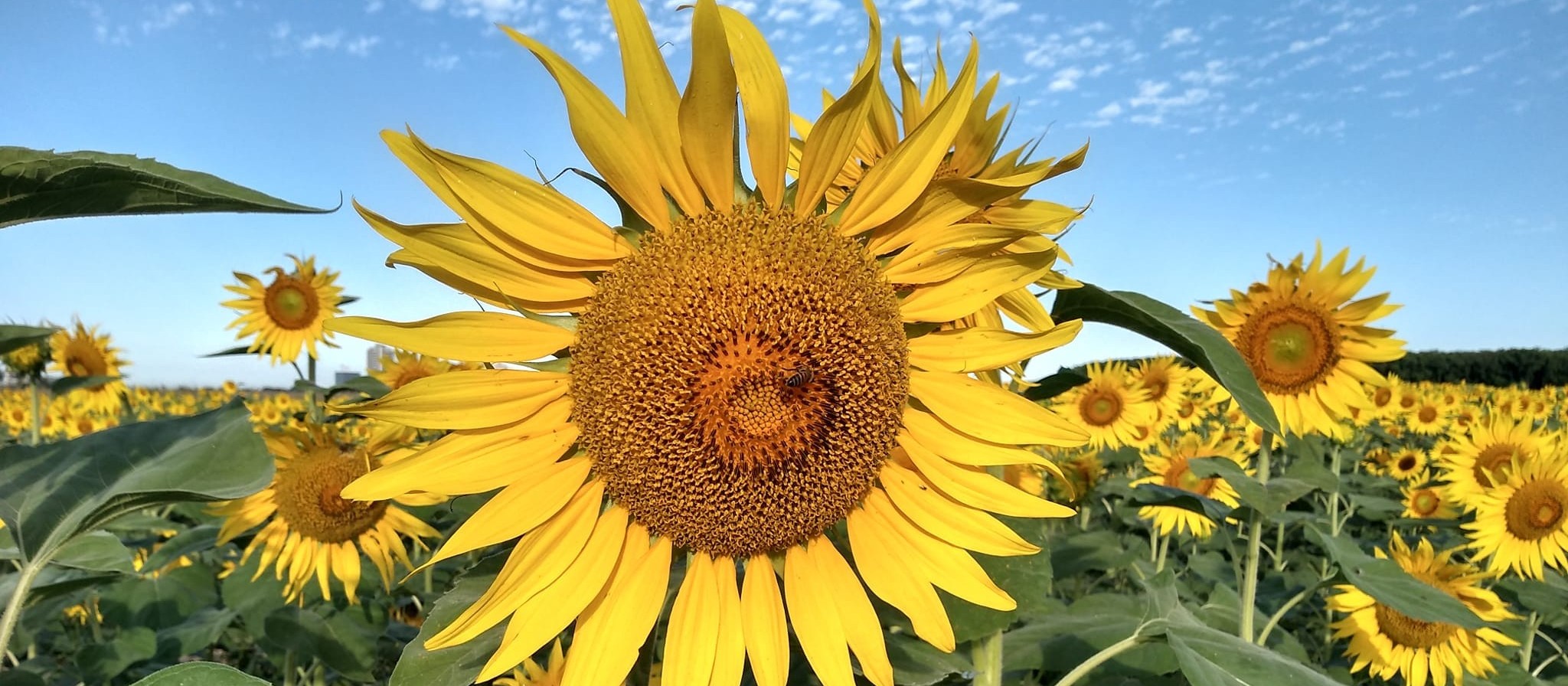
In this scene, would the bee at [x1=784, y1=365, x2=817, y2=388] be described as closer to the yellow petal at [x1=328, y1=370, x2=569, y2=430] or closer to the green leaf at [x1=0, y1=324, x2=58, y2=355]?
the yellow petal at [x1=328, y1=370, x2=569, y2=430]

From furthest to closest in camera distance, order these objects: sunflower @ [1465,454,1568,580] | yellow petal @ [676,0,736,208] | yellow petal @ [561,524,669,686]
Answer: sunflower @ [1465,454,1568,580] → yellow petal @ [561,524,669,686] → yellow petal @ [676,0,736,208]

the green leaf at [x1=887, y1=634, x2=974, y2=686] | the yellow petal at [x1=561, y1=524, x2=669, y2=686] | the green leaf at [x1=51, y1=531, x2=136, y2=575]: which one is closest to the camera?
Answer: the yellow petal at [x1=561, y1=524, x2=669, y2=686]

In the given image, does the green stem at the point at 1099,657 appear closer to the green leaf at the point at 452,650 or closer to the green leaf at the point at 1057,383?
the green leaf at the point at 1057,383

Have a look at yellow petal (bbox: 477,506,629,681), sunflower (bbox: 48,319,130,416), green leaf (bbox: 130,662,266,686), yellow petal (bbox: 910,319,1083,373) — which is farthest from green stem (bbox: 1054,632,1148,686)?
sunflower (bbox: 48,319,130,416)

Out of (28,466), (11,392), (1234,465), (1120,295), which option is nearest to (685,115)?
(1120,295)

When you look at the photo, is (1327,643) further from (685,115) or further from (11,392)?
(11,392)

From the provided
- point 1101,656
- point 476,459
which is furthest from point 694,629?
point 1101,656
